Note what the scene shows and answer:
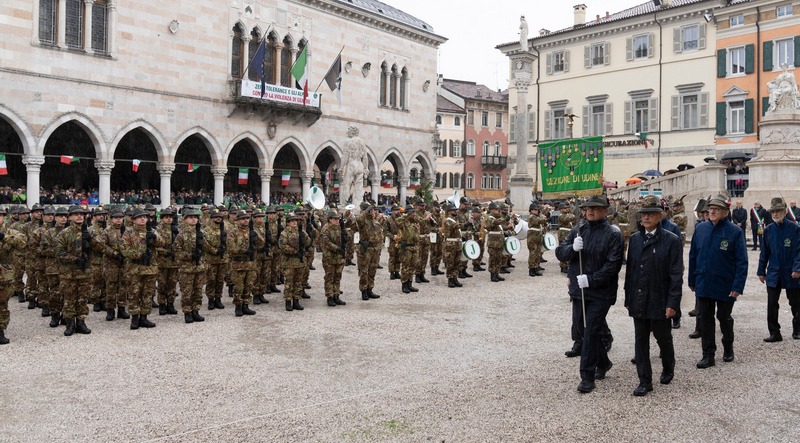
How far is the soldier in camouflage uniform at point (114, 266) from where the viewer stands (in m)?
9.66

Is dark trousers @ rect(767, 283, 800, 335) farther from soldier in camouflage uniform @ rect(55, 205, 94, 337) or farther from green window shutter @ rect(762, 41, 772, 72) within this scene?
green window shutter @ rect(762, 41, 772, 72)

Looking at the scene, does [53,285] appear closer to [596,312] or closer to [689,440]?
[596,312]

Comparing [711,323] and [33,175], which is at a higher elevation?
[33,175]

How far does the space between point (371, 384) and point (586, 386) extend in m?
2.17

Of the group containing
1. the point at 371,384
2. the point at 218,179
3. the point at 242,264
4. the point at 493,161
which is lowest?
the point at 371,384

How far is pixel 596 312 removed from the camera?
20.9 feet

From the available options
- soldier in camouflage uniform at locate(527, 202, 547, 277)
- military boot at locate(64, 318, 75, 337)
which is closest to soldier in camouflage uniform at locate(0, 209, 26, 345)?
military boot at locate(64, 318, 75, 337)

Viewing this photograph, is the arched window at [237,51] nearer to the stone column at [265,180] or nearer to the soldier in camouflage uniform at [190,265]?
the stone column at [265,180]

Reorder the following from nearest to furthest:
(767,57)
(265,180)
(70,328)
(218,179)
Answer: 1. (70,328)
2. (218,179)
3. (265,180)
4. (767,57)

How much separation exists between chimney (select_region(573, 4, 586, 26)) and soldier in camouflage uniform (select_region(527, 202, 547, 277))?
30.7 m

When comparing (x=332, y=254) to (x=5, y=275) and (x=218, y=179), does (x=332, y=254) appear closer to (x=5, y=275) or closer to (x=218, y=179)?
(x=5, y=275)

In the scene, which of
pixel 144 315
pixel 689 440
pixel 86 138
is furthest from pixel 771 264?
pixel 86 138

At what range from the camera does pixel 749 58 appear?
3353 centimetres

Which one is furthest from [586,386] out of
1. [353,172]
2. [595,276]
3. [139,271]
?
[353,172]
